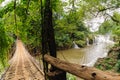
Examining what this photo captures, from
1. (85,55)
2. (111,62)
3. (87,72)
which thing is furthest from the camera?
(85,55)

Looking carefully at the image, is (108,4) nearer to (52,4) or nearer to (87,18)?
(87,18)

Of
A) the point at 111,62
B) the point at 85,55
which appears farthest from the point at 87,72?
the point at 85,55

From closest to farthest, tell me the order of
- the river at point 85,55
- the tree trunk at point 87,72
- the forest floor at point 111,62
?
the tree trunk at point 87,72 → the forest floor at point 111,62 → the river at point 85,55

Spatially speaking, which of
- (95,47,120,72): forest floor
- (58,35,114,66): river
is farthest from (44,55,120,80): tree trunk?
(58,35,114,66): river

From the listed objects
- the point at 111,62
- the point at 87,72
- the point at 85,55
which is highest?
the point at 87,72

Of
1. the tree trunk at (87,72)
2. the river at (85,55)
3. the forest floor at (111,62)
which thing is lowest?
the river at (85,55)

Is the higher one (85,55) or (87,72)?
(87,72)

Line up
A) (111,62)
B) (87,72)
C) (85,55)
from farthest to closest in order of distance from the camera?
Answer: (85,55), (111,62), (87,72)

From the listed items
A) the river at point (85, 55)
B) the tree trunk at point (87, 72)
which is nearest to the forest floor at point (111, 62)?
the river at point (85, 55)

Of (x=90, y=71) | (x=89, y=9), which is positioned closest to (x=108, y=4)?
(x=89, y=9)

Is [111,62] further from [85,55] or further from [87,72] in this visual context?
[87,72]

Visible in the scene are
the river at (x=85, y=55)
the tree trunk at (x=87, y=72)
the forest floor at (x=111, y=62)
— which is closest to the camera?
the tree trunk at (x=87, y=72)

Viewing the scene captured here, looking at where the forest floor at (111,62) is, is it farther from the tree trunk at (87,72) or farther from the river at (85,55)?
the tree trunk at (87,72)

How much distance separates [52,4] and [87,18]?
25.6 feet
